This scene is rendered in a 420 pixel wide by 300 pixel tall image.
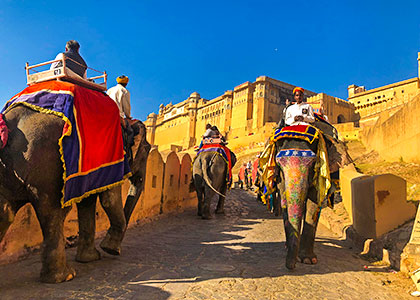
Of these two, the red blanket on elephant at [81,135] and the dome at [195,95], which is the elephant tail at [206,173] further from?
the dome at [195,95]

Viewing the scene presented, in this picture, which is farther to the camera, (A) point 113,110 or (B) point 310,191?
(B) point 310,191

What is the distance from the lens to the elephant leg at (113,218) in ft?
13.1

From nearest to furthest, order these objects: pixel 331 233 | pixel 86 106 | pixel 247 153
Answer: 1. pixel 86 106
2. pixel 331 233
3. pixel 247 153

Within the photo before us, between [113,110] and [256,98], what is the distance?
59825 mm

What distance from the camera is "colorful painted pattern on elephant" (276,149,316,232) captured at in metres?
3.86

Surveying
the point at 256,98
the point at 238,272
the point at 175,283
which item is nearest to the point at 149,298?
the point at 175,283

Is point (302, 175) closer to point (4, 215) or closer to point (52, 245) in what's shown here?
point (52, 245)

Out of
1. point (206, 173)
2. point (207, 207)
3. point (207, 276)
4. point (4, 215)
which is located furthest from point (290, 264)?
point (206, 173)

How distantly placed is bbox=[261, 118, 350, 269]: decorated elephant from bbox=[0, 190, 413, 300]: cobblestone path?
0.45 meters

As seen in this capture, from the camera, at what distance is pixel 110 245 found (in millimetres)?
4125

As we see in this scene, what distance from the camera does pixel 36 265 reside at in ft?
12.1

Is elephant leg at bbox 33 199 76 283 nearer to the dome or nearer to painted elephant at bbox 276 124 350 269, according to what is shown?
painted elephant at bbox 276 124 350 269

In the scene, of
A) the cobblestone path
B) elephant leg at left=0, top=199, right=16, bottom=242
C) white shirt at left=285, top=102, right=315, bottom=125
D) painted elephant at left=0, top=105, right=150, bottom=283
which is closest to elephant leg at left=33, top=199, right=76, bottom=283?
painted elephant at left=0, top=105, right=150, bottom=283

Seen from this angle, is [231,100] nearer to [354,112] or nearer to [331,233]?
[354,112]
